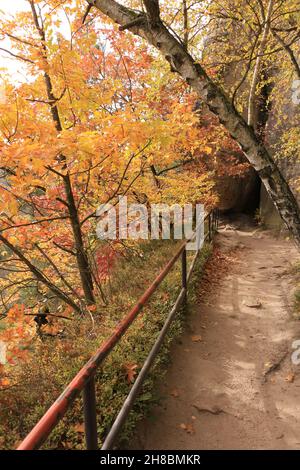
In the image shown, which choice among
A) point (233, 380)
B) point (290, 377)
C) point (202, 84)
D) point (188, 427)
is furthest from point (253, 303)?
point (202, 84)

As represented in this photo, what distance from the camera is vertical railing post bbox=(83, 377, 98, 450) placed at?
82.8 inches

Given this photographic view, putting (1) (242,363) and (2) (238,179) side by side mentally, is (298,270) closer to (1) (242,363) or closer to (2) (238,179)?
(1) (242,363)

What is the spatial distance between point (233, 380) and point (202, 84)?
4055 mm

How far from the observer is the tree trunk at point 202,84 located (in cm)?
440

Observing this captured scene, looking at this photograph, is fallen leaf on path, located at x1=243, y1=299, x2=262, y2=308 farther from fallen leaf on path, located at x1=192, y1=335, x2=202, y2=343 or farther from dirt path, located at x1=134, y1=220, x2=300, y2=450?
fallen leaf on path, located at x1=192, y1=335, x2=202, y2=343

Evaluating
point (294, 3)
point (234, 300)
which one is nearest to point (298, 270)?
point (234, 300)

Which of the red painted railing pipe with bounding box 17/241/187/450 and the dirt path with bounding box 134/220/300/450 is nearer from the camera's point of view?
the red painted railing pipe with bounding box 17/241/187/450

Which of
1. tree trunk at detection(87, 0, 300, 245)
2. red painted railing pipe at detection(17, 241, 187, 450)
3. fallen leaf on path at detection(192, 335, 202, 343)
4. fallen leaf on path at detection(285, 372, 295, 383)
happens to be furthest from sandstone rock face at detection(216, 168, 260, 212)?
red painted railing pipe at detection(17, 241, 187, 450)

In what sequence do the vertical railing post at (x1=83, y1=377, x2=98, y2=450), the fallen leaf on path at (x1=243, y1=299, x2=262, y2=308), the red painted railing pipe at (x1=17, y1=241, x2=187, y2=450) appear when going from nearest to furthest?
the red painted railing pipe at (x1=17, y1=241, x2=187, y2=450) → the vertical railing post at (x1=83, y1=377, x2=98, y2=450) → the fallen leaf on path at (x1=243, y1=299, x2=262, y2=308)

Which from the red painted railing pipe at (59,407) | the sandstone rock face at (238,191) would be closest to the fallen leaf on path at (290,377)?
the red painted railing pipe at (59,407)

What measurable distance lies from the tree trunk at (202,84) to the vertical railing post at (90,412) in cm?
400

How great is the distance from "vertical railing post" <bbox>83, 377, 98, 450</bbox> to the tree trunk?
4003 mm

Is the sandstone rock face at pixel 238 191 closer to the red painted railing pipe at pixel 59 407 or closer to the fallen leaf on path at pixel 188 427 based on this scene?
the fallen leaf on path at pixel 188 427

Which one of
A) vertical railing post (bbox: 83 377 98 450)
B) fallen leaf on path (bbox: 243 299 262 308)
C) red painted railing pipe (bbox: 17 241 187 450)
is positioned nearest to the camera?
red painted railing pipe (bbox: 17 241 187 450)
